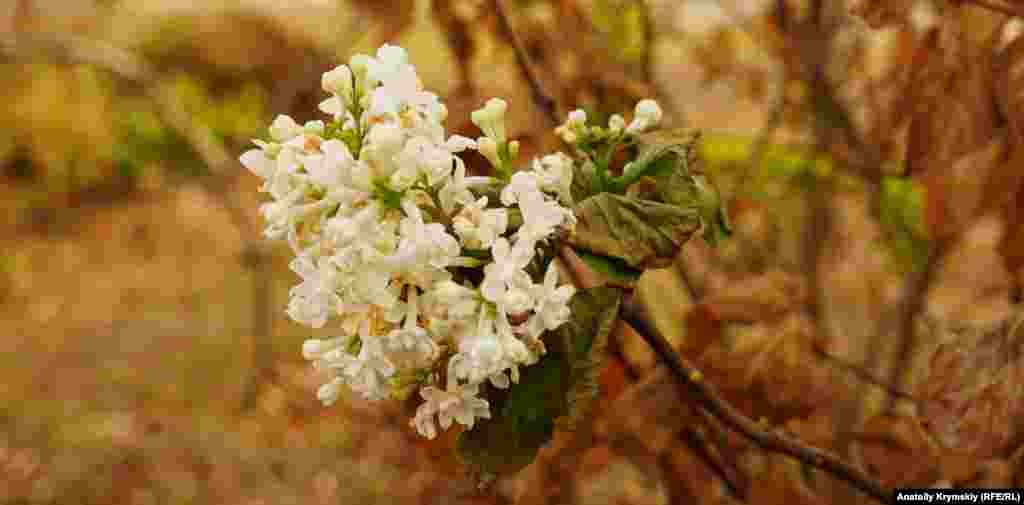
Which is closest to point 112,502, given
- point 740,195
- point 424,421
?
point 740,195

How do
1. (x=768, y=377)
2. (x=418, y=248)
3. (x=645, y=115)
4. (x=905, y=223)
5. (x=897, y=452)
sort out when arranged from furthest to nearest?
(x=905, y=223) < (x=897, y=452) < (x=768, y=377) < (x=645, y=115) < (x=418, y=248)

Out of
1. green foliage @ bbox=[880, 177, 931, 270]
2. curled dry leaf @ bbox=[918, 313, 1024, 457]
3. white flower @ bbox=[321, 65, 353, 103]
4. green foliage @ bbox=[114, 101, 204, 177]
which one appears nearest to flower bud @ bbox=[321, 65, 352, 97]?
white flower @ bbox=[321, 65, 353, 103]

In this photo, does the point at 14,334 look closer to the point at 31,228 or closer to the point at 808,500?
the point at 31,228

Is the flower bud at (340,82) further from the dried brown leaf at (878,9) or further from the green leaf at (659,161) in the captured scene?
the dried brown leaf at (878,9)

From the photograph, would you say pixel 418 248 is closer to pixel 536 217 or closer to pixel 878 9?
pixel 536 217

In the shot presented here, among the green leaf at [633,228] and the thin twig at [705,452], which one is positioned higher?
the green leaf at [633,228]

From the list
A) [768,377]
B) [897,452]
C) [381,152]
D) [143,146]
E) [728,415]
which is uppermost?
[381,152]

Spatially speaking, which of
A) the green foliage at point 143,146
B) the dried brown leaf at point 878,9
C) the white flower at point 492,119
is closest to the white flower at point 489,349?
the white flower at point 492,119

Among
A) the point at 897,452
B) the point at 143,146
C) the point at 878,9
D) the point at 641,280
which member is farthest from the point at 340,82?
the point at 143,146
